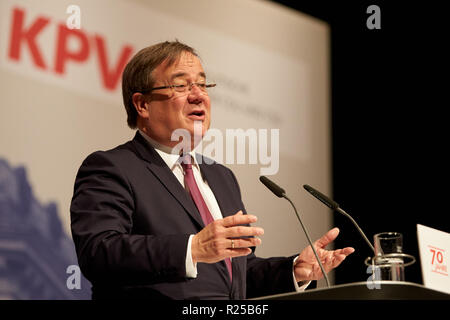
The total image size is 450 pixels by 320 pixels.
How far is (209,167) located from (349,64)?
241 cm

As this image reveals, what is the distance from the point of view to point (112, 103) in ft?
11.2

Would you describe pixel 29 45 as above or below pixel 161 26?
below

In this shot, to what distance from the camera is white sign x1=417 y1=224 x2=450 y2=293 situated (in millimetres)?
1780

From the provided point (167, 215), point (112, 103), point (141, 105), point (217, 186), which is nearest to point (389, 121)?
point (112, 103)

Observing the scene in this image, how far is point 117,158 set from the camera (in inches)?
86.9

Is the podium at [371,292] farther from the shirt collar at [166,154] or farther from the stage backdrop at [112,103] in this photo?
the stage backdrop at [112,103]

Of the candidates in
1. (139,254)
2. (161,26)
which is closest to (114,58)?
(161,26)

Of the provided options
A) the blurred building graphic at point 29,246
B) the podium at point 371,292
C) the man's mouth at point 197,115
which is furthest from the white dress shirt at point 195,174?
the blurred building graphic at point 29,246

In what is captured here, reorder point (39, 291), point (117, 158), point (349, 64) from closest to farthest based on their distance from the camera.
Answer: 1. point (117, 158)
2. point (39, 291)
3. point (349, 64)

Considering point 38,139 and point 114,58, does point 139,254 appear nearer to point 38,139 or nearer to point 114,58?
point 38,139

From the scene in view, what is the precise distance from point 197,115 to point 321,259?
2.42ft

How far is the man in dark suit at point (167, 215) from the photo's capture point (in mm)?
1828

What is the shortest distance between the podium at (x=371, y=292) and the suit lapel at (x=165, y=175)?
63 centimetres

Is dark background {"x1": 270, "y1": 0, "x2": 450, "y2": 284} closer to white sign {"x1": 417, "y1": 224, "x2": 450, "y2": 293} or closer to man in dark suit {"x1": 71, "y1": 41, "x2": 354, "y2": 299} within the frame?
man in dark suit {"x1": 71, "y1": 41, "x2": 354, "y2": 299}
